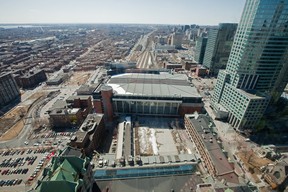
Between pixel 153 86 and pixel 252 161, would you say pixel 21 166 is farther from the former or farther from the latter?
pixel 252 161

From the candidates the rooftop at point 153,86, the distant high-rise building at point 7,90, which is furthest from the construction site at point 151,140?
the distant high-rise building at point 7,90

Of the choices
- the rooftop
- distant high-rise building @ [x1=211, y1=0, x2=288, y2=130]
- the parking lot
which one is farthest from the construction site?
distant high-rise building @ [x1=211, y1=0, x2=288, y2=130]

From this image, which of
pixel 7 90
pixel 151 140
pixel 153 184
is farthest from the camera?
pixel 7 90

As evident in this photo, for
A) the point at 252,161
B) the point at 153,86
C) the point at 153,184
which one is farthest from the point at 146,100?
the point at 252,161

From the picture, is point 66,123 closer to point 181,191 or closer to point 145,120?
point 145,120

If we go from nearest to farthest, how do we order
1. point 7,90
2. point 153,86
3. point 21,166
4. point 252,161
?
point 21,166
point 252,161
point 153,86
point 7,90

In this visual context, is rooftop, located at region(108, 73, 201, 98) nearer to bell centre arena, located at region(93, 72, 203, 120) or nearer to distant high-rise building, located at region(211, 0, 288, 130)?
bell centre arena, located at region(93, 72, 203, 120)

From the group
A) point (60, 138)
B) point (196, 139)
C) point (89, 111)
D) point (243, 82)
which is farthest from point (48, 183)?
point (243, 82)
